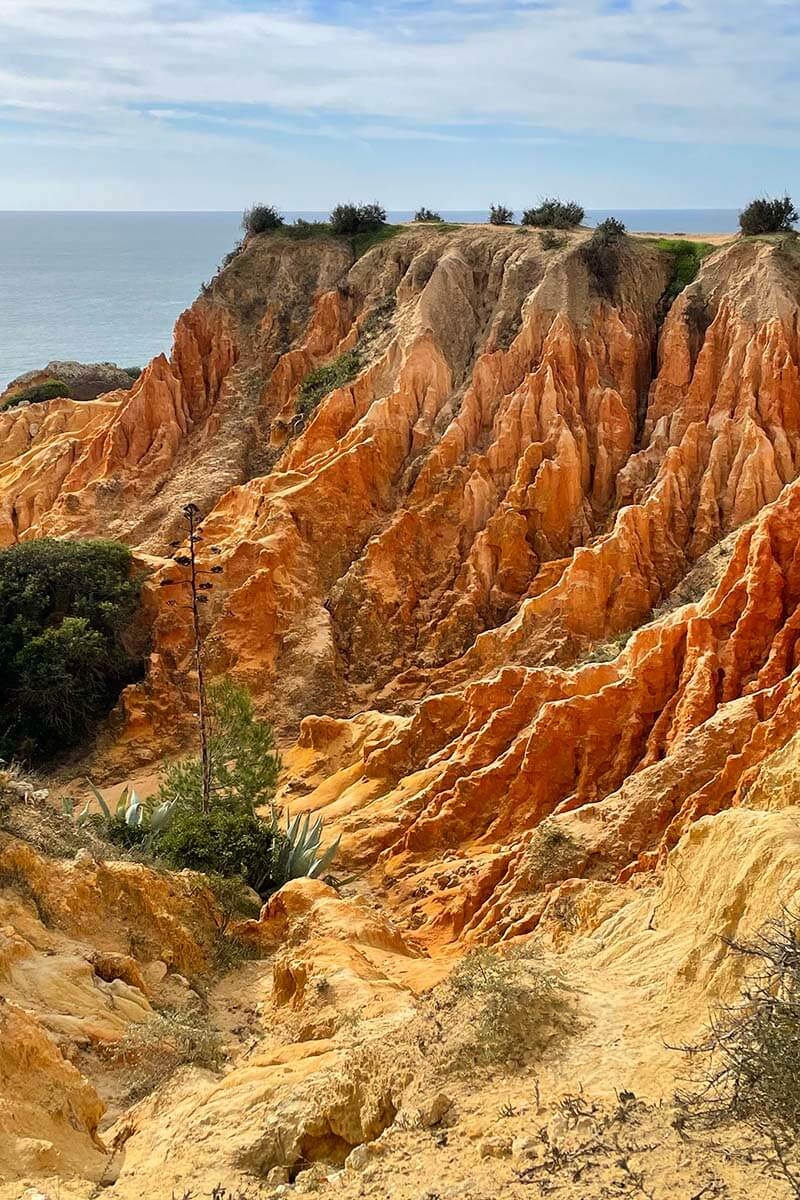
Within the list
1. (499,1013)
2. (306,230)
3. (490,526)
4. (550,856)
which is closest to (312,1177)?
(499,1013)

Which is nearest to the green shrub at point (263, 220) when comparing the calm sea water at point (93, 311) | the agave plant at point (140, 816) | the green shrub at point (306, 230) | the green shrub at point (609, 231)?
the green shrub at point (306, 230)

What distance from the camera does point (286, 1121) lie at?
21.1 ft

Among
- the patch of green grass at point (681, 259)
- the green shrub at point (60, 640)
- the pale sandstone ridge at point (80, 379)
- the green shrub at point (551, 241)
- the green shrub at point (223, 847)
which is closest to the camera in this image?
the green shrub at point (223, 847)

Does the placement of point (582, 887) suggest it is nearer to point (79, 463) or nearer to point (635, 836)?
point (635, 836)

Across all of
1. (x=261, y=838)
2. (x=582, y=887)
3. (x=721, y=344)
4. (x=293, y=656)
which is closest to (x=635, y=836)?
(x=582, y=887)

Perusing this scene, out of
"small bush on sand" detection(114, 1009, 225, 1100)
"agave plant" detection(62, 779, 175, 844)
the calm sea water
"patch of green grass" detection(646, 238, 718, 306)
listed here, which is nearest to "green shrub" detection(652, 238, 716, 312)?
"patch of green grass" detection(646, 238, 718, 306)

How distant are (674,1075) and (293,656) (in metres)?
17.6

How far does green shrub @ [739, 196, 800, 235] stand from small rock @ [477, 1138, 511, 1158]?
2668 cm

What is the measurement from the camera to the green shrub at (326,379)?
28.4 meters

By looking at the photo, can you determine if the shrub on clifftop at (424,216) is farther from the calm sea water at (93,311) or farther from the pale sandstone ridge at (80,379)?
the calm sea water at (93,311)

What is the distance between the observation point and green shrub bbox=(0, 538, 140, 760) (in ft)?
71.4

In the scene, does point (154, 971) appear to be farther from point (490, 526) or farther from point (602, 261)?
point (602, 261)

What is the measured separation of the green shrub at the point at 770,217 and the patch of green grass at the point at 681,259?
1.21m

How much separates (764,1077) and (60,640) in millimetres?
19815
